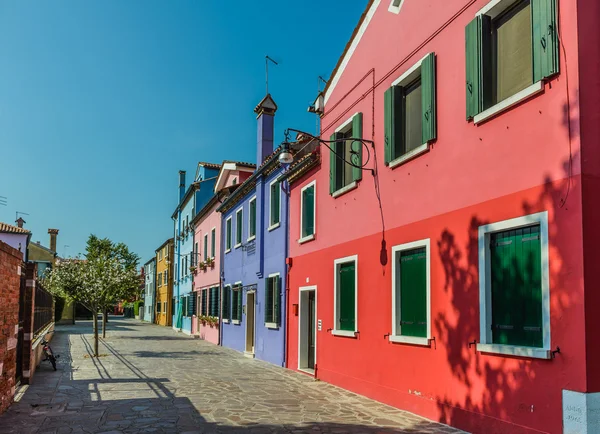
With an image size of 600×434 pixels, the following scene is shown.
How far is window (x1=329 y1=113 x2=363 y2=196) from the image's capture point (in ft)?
40.3

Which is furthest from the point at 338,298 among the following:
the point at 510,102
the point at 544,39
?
the point at 544,39

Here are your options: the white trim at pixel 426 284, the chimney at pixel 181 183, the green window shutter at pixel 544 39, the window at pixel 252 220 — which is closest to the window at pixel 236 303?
the window at pixel 252 220

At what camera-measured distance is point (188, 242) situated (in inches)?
1529

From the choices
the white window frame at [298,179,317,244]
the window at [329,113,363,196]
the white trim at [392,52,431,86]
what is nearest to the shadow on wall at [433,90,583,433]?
the white trim at [392,52,431,86]

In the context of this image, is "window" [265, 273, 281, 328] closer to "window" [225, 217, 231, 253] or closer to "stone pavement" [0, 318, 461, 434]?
"stone pavement" [0, 318, 461, 434]

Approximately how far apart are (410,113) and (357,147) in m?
1.92

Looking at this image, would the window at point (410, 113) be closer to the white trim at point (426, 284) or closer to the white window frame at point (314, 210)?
the white trim at point (426, 284)

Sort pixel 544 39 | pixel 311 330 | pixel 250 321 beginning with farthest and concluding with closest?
pixel 250 321, pixel 311 330, pixel 544 39

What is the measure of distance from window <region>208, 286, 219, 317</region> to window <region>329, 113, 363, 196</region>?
1510 centimetres

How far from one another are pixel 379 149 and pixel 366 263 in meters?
2.18

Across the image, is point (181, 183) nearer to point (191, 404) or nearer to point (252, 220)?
point (252, 220)

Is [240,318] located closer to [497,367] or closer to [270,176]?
[270,176]

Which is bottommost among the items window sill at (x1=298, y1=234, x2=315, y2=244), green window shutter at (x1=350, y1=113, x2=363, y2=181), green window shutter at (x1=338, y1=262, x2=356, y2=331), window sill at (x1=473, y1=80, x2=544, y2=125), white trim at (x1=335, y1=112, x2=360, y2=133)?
green window shutter at (x1=338, y1=262, x2=356, y2=331)

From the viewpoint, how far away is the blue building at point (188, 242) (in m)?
36.5
